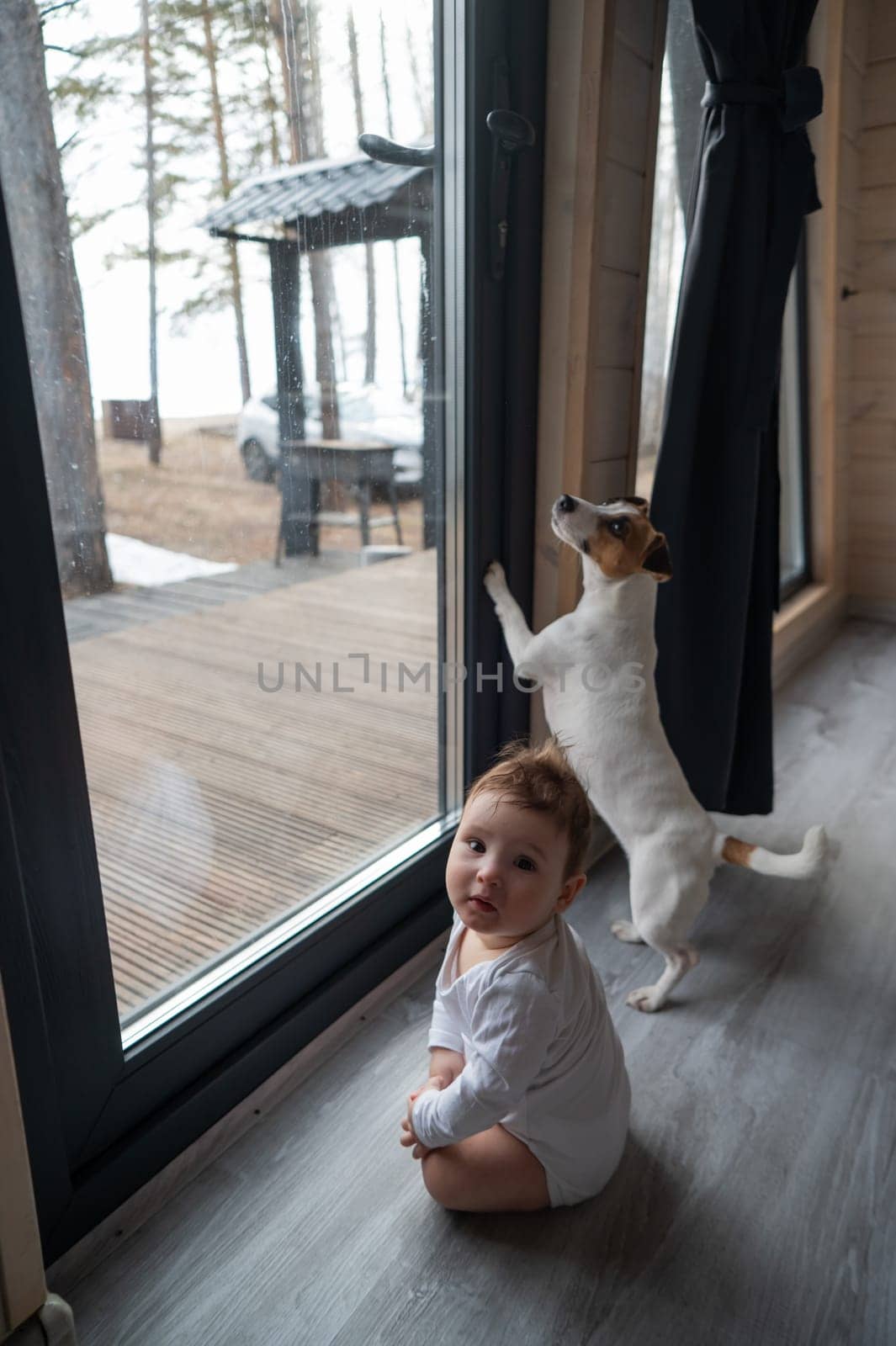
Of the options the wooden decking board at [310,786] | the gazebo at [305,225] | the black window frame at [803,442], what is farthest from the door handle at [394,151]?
the black window frame at [803,442]

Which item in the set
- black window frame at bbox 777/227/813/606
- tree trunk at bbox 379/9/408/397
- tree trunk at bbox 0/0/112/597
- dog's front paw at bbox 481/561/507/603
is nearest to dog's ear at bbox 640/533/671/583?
dog's front paw at bbox 481/561/507/603

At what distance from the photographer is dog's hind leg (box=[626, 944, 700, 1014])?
1.44 meters

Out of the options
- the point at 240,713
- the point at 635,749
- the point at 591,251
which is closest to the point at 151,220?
the point at 591,251

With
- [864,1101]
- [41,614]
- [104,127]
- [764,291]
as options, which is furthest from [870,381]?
[41,614]

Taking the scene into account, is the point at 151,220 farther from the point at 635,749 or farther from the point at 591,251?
the point at 635,749

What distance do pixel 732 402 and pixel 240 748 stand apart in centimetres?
125

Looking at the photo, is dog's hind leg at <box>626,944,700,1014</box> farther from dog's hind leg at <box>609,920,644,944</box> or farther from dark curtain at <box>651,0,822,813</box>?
dark curtain at <box>651,0,822,813</box>

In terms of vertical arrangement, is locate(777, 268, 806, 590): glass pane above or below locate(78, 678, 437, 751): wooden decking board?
above

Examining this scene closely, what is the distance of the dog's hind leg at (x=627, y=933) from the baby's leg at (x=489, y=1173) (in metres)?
0.60

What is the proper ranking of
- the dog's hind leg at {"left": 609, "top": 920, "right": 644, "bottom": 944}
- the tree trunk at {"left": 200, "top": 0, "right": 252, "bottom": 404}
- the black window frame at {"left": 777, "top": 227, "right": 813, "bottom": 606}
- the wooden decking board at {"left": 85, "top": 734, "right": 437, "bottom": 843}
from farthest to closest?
1. the black window frame at {"left": 777, "top": 227, "right": 813, "bottom": 606}
2. the wooden decking board at {"left": 85, "top": 734, "right": 437, "bottom": 843}
3. the dog's hind leg at {"left": 609, "top": 920, "right": 644, "bottom": 944}
4. the tree trunk at {"left": 200, "top": 0, "right": 252, "bottom": 404}

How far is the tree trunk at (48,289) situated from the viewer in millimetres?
889

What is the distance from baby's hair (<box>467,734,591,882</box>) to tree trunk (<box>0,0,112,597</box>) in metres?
0.53

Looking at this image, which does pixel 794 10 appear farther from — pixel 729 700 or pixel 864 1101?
pixel 864 1101

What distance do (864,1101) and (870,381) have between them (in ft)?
9.33
